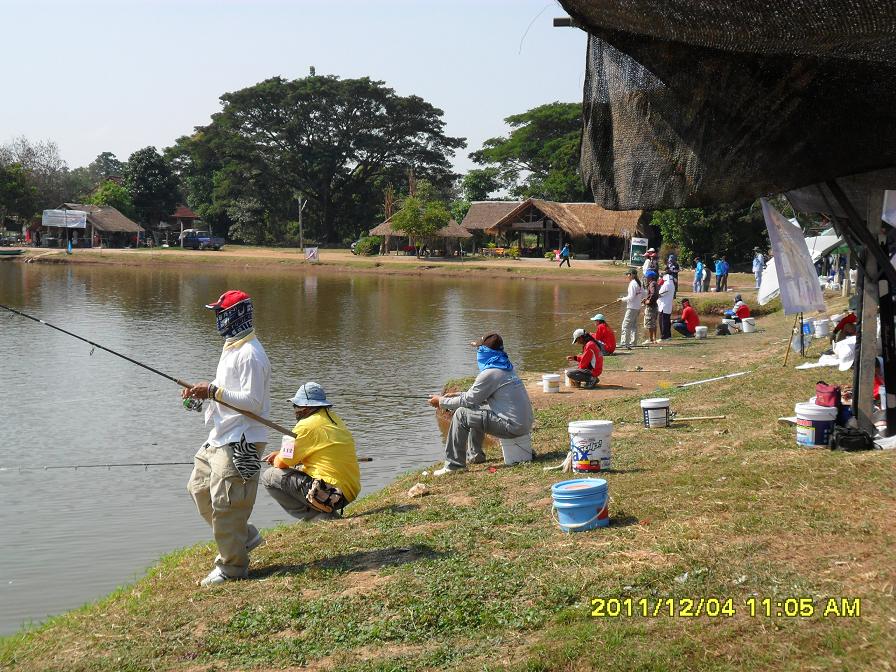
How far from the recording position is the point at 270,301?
4175 centimetres

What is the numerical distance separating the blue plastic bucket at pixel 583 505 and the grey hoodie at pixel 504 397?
3.01 m

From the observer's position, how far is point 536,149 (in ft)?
261

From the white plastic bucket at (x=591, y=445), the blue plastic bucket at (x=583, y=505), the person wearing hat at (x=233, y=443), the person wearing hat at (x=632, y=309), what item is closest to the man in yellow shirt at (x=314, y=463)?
the person wearing hat at (x=233, y=443)

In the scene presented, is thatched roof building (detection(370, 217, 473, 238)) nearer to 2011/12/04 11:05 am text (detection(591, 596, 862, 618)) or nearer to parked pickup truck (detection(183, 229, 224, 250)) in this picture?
parked pickup truck (detection(183, 229, 224, 250))

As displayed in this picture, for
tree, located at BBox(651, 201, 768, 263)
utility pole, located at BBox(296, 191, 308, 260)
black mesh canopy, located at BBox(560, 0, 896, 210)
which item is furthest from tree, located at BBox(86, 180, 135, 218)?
black mesh canopy, located at BBox(560, 0, 896, 210)

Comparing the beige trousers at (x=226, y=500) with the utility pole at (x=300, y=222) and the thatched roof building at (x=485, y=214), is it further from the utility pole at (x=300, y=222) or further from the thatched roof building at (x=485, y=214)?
the utility pole at (x=300, y=222)

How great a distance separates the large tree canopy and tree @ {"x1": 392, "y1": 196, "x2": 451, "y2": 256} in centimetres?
1389

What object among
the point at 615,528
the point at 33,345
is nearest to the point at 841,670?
the point at 615,528

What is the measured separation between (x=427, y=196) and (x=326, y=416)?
62925 millimetres

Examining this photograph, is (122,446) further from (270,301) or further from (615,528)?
(270,301)

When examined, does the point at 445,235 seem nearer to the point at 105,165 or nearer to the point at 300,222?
the point at 300,222

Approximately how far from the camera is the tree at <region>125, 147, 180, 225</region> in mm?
83562

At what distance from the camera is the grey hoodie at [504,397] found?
9.84 m

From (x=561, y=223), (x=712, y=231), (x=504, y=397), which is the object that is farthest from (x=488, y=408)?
(x=561, y=223)
